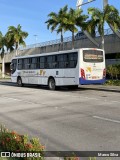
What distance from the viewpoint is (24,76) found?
30.0m

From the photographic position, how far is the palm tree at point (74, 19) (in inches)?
1592

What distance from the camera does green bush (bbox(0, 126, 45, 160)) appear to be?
18.9ft

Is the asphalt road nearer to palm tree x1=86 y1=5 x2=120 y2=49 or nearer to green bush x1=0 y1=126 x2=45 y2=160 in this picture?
green bush x1=0 y1=126 x2=45 y2=160

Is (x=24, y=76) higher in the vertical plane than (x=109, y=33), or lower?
lower

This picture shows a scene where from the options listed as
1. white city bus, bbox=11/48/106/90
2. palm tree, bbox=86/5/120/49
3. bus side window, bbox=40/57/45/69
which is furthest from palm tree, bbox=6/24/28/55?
bus side window, bbox=40/57/45/69

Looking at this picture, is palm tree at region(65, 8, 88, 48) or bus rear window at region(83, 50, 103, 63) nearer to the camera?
bus rear window at region(83, 50, 103, 63)

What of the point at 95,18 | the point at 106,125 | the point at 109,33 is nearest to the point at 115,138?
the point at 106,125

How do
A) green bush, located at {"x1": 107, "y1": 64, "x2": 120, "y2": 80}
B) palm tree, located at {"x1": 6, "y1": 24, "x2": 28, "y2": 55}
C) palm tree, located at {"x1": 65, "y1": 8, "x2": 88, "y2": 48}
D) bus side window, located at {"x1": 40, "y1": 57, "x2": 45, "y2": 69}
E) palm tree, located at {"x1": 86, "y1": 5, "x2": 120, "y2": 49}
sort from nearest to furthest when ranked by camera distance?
1. bus side window, located at {"x1": 40, "y1": 57, "x2": 45, "y2": 69}
2. green bush, located at {"x1": 107, "y1": 64, "x2": 120, "y2": 80}
3. palm tree, located at {"x1": 86, "y1": 5, "x2": 120, "y2": 49}
4. palm tree, located at {"x1": 65, "y1": 8, "x2": 88, "y2": 48}
5. palm tree, located at {"x1": 6, "y1": 24, "x2": 28, "y2": 55}

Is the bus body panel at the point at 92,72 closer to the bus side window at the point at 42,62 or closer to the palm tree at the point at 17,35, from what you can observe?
the bus side window at the point at 42,62

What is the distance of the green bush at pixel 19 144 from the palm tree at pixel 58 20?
118 feet

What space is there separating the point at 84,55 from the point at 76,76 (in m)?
1.54

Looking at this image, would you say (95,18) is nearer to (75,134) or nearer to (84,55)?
(84,55)

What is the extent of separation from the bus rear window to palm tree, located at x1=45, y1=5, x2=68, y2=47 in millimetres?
18664

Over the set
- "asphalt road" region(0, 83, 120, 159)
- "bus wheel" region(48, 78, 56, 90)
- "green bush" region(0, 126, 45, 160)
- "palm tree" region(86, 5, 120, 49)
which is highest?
"palm tree" region(86, 5, 120, 49)
